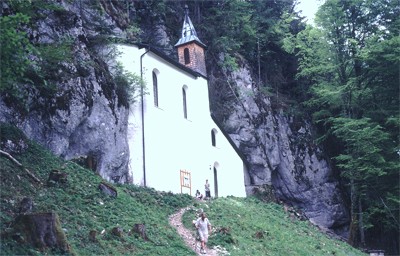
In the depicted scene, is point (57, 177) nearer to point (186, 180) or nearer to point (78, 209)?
point (78, 209)

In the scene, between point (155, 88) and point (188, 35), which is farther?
point (188, 35)

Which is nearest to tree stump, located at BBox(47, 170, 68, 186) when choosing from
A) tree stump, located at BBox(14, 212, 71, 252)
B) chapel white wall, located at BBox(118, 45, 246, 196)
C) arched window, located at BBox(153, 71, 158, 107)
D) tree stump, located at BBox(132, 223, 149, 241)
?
tree stump, located at BBox(132, 223, 149, 241)

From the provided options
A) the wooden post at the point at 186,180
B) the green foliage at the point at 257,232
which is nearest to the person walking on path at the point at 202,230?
the green foliage at the point at 257,232

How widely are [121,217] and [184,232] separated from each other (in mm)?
3106

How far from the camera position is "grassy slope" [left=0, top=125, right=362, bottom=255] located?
1324 centimetres

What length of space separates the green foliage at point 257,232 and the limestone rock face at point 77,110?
4.67 metres

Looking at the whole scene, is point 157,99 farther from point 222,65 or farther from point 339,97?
point 339,97

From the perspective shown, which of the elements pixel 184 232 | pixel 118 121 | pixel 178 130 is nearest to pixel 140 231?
pixel 184 232

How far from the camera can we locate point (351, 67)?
34969mm

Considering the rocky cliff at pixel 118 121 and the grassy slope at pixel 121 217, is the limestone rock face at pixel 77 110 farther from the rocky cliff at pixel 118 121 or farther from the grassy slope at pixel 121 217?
the grassy slope at pixel 121 217

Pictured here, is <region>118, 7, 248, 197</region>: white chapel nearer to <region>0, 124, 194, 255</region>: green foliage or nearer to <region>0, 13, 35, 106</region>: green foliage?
<region>0, 124, 194, 255</region>: green foliage

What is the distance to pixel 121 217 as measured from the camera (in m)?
16.1

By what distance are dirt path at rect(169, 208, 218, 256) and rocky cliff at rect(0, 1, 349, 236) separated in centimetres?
341

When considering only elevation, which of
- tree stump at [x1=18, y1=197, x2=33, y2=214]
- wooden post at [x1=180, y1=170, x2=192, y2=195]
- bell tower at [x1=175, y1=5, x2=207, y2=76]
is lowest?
tree stump at [x1=18, y1=197, x2=33, y2=214]
